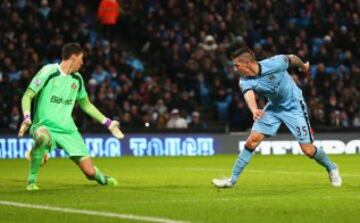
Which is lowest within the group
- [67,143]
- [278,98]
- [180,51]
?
[67,143]

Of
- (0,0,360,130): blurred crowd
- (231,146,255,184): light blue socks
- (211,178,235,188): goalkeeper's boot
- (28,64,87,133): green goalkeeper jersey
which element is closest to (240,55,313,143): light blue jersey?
(231,146,255,184): light blue socks

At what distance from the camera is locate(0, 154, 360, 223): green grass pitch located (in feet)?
34.8

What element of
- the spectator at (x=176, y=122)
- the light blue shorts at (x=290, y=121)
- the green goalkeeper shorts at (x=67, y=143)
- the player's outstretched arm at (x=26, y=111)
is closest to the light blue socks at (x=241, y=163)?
the light blue shorts at (x=290, y=121)

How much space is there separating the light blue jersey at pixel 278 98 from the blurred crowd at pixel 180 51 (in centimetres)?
1482

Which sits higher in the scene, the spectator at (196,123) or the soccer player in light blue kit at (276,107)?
the soccer player in light blue kit at (276,107)

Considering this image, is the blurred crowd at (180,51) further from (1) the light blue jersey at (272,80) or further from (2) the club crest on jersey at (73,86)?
(1) the light blue jersey at (272,80)

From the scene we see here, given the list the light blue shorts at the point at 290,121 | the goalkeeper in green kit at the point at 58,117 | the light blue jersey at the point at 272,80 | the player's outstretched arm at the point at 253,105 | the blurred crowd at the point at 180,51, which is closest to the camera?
the player's outstretched arm at the point at 253,105

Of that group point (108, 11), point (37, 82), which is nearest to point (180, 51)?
point (108, 11)

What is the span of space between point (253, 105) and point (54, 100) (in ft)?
10.0

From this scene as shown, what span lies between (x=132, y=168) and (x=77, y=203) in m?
10.2

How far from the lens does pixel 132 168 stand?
22.4 metres

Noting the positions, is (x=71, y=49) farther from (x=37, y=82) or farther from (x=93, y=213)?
(x=93, y=213)

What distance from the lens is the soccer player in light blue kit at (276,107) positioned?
48.0 feet

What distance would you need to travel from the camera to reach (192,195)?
13461 millimetres
